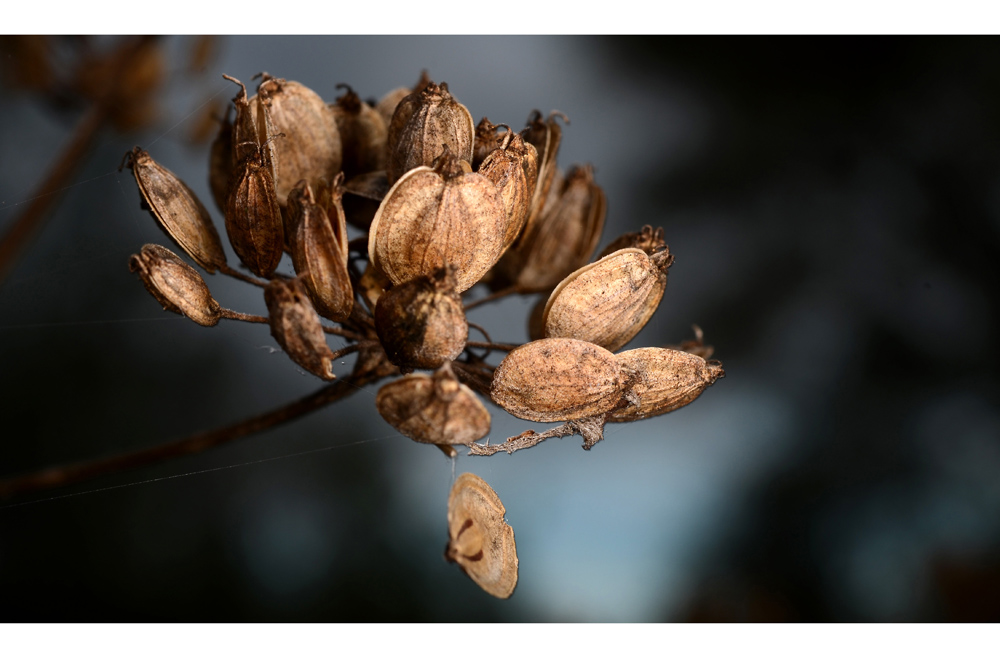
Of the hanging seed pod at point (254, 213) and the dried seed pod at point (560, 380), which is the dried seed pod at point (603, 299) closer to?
the dried seed pod at point (560, 380)

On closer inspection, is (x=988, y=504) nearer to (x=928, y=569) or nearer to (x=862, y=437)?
(x=928, y=569)

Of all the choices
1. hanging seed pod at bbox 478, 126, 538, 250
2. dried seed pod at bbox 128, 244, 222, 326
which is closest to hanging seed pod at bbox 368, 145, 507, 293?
hanging seed pod at bbox 478, 126, 538, 250

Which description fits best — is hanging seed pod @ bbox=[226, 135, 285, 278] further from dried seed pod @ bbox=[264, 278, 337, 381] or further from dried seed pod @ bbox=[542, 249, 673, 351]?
dried seed pod @ bbox=[542, 249, 673, 351]

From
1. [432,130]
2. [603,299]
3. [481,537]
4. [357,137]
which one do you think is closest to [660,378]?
[603,299]

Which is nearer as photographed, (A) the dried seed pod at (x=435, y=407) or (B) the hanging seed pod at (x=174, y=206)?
(A) the dried seed pod at (x=435, y=407)

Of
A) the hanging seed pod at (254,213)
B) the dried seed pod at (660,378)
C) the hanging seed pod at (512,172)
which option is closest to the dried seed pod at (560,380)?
the dried seed pod at (660,378)

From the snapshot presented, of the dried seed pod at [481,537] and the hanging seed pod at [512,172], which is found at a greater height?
the hanging seed pod at [512,172]

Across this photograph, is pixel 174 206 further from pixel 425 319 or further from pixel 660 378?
pixel 660 378
